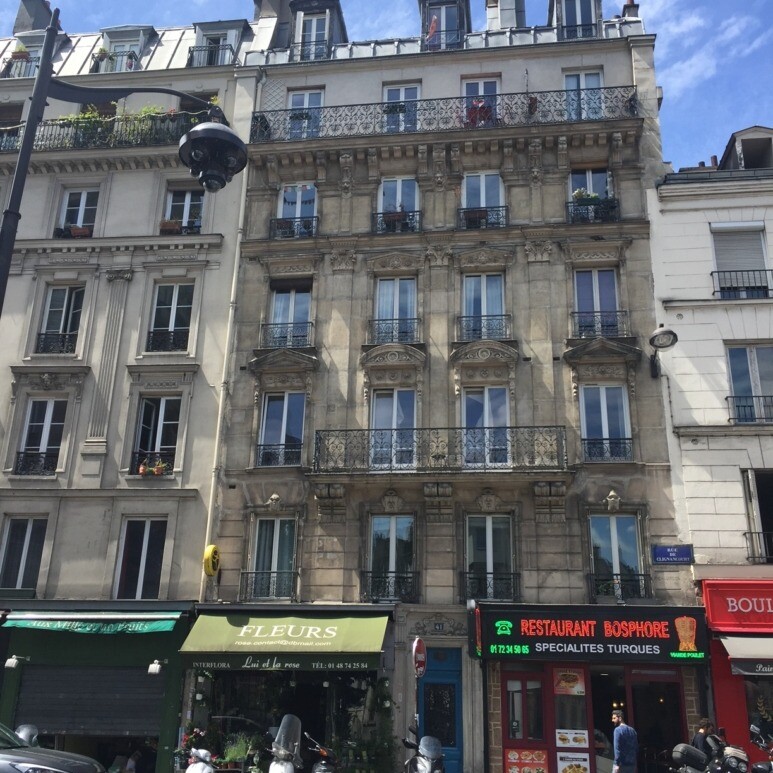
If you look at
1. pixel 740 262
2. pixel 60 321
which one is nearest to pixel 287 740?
pixel 60 321

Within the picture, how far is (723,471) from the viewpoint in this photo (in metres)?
15.3

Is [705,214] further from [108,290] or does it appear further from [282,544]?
[108,290]

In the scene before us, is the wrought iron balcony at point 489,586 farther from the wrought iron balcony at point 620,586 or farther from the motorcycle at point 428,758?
the motorcycle at point 428,758

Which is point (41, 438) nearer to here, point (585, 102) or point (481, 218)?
point (481, 218)

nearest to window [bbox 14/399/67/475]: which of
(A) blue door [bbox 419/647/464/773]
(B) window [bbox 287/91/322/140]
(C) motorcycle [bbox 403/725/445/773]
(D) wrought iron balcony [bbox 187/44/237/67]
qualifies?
(B) window [bbox 287/91/322/140]

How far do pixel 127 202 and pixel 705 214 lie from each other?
45.4 ft

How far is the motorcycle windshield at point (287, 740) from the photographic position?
9.35 metres

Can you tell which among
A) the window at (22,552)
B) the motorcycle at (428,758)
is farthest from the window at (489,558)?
the window at (22,552)

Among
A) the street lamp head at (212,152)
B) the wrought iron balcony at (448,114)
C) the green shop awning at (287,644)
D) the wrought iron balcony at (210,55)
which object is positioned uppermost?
the wrought iron balcony at (210,55)

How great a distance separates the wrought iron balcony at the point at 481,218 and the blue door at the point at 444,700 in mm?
9412

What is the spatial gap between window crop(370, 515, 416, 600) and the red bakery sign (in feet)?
18.2

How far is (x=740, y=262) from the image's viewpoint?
17.0 meters

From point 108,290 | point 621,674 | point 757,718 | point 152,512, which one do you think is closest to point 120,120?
point 108,290

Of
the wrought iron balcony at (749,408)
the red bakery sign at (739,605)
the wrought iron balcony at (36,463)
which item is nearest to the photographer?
the red bakery sign at (739,605)
